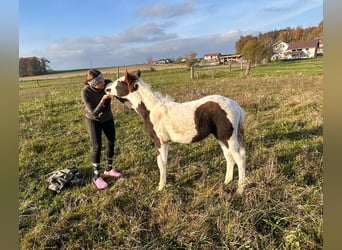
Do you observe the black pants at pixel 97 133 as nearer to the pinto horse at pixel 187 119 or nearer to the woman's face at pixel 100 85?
the woman's face at pixel 100 85

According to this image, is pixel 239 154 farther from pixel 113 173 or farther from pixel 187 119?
pixel 113 173

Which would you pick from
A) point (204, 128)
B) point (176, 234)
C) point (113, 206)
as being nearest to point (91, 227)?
point (113, 206)

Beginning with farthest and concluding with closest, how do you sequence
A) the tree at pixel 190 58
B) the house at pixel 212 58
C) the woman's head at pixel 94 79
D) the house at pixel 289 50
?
the house at pixel 289 50 → the house at pixel 212 58 → the tree at pixel 190 58 → the woman's head at pixel 94 79

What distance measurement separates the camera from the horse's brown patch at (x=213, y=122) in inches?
181

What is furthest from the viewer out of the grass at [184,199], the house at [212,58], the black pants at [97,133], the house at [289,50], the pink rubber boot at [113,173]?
the house at [289,50]

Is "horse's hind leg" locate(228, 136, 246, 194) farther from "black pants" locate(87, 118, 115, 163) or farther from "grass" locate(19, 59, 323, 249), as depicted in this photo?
"black pants" locate(87, 118, 115, 163)

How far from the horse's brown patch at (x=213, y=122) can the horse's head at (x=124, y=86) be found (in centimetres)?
133

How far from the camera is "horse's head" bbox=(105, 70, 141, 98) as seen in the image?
4.97 metres

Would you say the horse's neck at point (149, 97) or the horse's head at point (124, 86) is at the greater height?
the horse's head at point (124, 86)

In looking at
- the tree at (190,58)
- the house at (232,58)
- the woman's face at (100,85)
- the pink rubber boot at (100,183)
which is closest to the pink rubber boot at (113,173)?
the pink rubber boot at (100,183)


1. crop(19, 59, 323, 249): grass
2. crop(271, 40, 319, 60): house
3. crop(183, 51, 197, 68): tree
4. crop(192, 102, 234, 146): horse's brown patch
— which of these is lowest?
crop(19, 59, 323, 249): grass

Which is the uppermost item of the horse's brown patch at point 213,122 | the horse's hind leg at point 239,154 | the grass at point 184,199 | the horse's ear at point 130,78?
the horse's ear at point 130,78

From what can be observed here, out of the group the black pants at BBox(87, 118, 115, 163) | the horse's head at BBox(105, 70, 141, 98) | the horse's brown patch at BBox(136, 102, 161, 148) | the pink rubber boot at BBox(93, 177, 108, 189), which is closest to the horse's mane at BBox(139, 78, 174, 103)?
the horse's head at BBox(105, 70, 141, 98)
